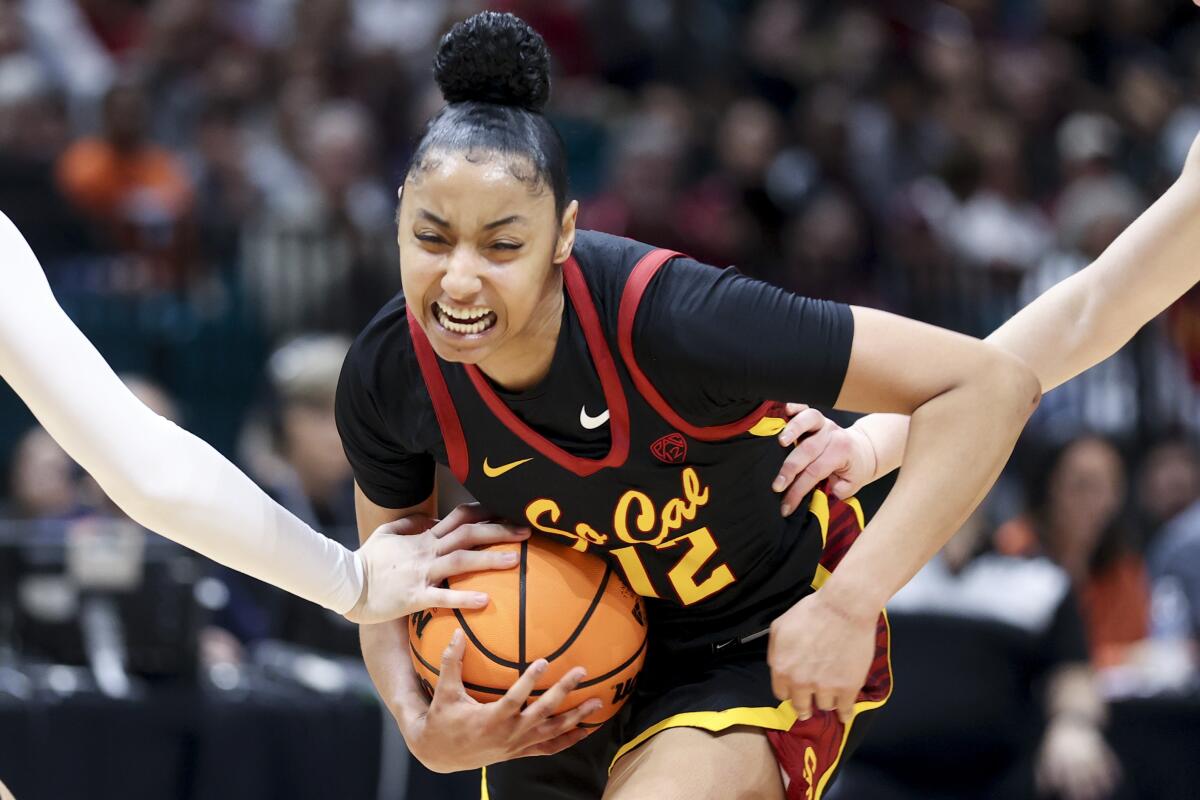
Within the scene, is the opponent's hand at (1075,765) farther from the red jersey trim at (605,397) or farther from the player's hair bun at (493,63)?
the player's hair bun at (493,63)

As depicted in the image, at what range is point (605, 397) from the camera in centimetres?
320

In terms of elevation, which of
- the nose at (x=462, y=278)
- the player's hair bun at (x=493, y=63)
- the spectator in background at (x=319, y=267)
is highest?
the spectator in background at (x=319, y=267)

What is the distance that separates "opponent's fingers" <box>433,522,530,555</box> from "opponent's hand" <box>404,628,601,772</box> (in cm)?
18

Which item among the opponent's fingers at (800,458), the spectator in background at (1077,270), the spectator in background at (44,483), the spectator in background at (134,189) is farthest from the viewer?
the spectator in background at (1077,270)

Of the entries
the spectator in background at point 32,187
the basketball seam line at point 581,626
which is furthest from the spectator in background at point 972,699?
the spectator in background at point 32,187

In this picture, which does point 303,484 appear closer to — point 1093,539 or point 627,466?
point 1093,539

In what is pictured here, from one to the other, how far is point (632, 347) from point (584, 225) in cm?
542

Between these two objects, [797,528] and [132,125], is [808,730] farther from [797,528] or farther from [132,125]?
[132,125]

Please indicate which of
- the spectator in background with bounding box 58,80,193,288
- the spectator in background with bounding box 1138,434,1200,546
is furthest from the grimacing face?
the spectator in background with bounding box 1138,434,1200,546

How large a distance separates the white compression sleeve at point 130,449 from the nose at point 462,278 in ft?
1.72

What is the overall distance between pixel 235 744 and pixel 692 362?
3.07 metres

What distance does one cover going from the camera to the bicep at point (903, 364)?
3.02 m

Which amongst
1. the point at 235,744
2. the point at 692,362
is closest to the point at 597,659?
the point at 692,362

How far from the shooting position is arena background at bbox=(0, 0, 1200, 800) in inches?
220
